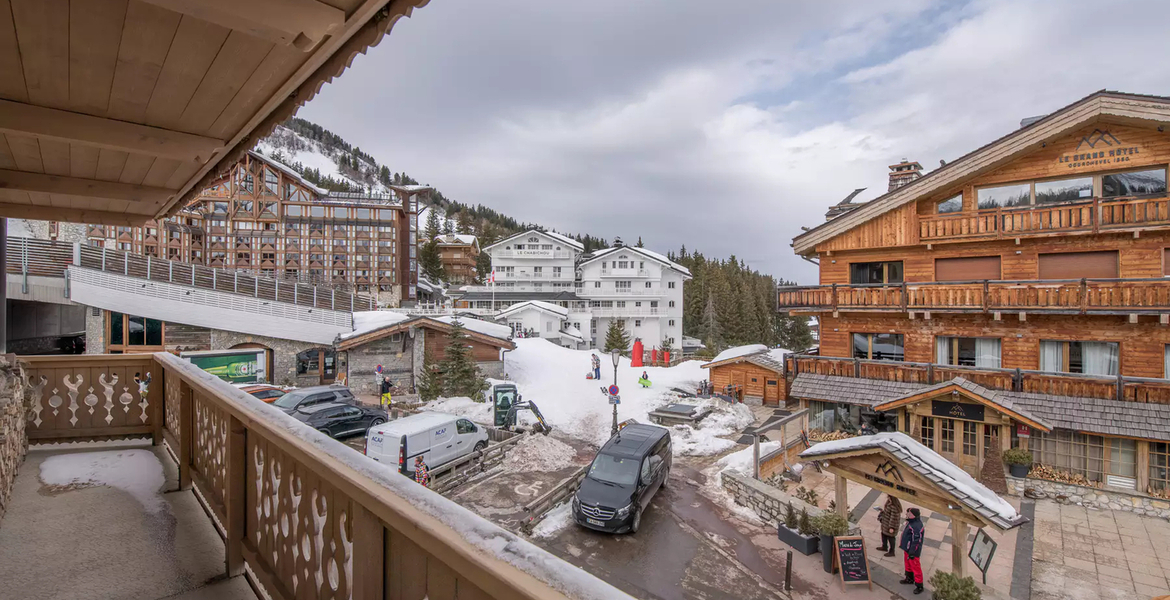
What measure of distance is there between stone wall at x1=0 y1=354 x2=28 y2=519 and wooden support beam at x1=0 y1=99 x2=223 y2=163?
108 inches

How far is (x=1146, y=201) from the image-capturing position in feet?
46.3

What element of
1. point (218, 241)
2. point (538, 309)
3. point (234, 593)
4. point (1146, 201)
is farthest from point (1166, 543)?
point (218, 241)

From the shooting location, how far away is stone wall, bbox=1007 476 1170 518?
13078mm

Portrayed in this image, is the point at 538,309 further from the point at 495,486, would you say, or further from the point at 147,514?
the point at 147,514

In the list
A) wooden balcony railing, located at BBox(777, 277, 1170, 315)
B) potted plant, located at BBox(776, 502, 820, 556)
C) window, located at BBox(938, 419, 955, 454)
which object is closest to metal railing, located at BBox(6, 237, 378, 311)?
wooden balcony railing, located at BBox(777, 277, 1170, 315)

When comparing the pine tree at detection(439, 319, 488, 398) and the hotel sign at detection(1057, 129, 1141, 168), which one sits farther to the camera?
the pine tree at detection(439, 319, 488, 398)

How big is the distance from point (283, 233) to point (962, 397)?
57.5 m

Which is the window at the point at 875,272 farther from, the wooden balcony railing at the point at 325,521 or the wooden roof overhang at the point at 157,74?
the wooden balcony railing at the point at 325,521

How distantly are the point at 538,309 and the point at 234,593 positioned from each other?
143ft

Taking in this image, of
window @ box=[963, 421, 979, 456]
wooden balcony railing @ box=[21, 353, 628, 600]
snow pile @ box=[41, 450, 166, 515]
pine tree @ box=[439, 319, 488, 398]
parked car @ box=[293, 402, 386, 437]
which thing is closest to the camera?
wooden balcony railing @ box=[21, 353, 628, 600]

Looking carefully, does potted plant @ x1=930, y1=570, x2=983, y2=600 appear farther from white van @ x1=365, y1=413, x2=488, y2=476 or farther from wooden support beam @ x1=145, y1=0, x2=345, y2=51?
white van @ x1=365, y1=413, x2=488, y2=476

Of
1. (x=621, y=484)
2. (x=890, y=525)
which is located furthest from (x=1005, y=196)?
(x=621, y=484)

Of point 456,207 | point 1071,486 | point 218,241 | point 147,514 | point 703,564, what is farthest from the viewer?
point 456,207

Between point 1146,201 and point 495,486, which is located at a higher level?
point 1146,201
